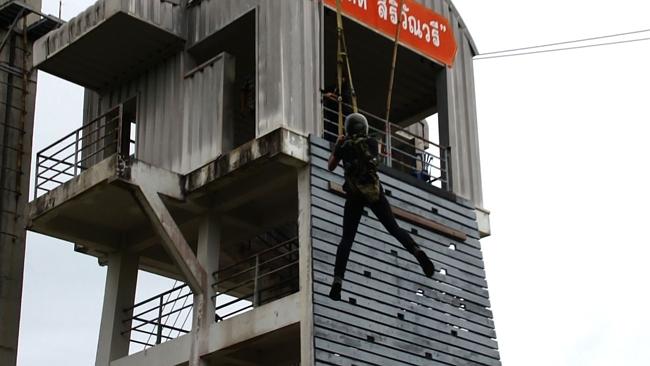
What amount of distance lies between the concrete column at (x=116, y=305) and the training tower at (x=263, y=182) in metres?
0.03

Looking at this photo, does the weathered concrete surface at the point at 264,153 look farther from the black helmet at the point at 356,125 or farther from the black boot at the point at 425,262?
the black boot at the point at 425,262

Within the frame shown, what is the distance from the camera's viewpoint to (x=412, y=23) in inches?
1123

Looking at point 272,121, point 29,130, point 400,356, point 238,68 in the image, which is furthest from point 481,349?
point 29,130

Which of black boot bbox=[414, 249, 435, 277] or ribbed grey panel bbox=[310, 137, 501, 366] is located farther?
ribbed grey panel bbox=[310, 137, 501, 366]

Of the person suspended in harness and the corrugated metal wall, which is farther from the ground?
the corrugated metal wall

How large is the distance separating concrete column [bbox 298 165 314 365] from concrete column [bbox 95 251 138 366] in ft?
16.4

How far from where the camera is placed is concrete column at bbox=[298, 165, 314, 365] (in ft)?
78.2

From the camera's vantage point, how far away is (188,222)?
2756cm

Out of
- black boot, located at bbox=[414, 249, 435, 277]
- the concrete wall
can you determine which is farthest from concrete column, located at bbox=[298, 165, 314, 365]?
the concrete wall

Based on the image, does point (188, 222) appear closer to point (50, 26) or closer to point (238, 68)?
point (238, 68)

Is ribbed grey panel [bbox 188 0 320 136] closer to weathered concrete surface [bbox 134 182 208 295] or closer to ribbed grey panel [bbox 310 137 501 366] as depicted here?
ribbed grey panel [bbox 310 137 501 366]

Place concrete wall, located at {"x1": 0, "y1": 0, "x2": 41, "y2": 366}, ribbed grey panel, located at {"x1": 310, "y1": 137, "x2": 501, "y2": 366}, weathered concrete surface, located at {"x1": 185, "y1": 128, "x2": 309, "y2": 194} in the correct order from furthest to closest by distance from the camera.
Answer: concrete wall, located at {"x1": 0, "y1": 0, "x2": 41, "y2": 366} → weathered concrete surface, located at {"x1": 185, "y1": 128, "x2": 309, "y2": 194} → ribbed grey panel, located at {"x1": 310, "y1": 137, "x2": 501, "y2": 366}

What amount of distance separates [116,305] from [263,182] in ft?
14.5

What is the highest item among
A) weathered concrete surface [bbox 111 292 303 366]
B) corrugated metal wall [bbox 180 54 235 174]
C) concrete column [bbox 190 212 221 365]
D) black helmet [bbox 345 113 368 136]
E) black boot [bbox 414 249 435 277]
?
corrugated metal wall [bbox 180 54 235 174]
